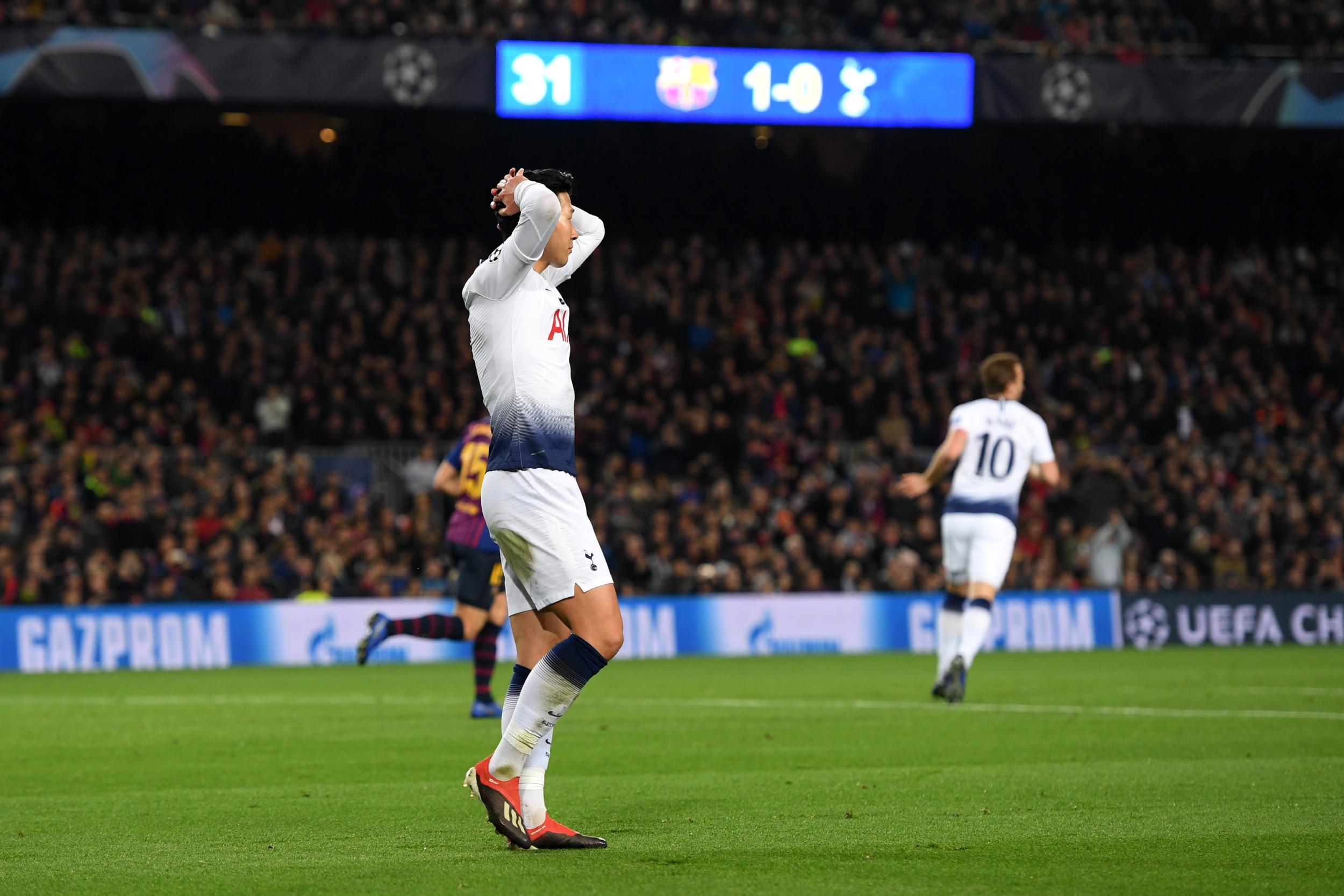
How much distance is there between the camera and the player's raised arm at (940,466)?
12250 mm

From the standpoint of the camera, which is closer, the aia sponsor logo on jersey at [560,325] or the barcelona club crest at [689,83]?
the aia sponsor logo on jersey at [560,325]

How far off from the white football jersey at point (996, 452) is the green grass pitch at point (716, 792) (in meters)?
1.53

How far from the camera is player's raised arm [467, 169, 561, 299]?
20.6 ft

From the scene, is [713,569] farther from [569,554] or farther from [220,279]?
[569,554]

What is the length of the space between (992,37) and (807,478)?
8.91 meters

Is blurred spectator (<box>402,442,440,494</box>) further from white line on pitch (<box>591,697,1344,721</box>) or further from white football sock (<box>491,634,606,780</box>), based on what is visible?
white football sock (<box>491,634,606,780</box>)

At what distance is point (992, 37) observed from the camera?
2895 centimetres

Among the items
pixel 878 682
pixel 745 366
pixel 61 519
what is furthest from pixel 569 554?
pixel 745 366

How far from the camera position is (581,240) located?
701 cm

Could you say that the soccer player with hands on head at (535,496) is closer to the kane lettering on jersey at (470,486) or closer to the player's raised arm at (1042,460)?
the kane lettering on jersey at (470,486)

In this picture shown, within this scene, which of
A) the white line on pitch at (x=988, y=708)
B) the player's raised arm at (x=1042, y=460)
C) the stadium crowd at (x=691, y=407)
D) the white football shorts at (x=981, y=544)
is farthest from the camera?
the stadium crowd at (x=691, y=407)

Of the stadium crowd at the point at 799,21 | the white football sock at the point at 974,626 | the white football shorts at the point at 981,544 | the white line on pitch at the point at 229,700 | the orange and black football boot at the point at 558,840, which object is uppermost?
the stadium crowd at the point at 799,21

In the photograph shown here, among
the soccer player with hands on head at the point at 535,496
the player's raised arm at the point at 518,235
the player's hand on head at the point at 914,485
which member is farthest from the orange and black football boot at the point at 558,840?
the player's hand on head at the point at 914,485

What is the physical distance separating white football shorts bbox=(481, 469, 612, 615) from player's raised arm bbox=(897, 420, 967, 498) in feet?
19.2
